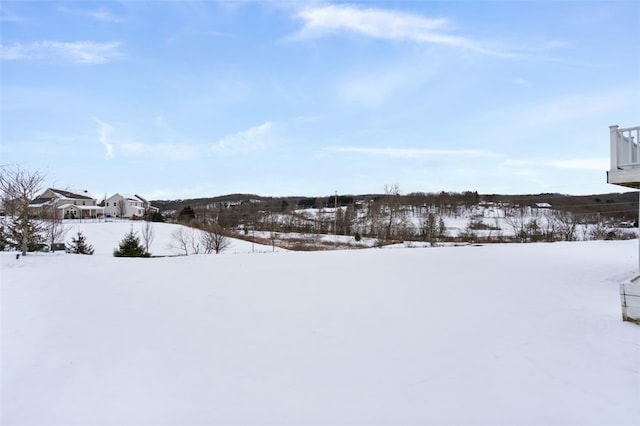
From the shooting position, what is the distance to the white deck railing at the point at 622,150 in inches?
202

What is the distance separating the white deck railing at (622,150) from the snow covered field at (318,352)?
202 cm

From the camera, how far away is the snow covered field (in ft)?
8.37

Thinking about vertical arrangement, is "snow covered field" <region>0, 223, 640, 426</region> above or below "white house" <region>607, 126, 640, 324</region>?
below

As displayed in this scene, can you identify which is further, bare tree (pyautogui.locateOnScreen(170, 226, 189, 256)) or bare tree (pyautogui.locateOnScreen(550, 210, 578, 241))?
bare tree (pyautogui.locateOnScreen(170, 226, 189, 256))

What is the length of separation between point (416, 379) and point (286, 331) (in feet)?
5.69

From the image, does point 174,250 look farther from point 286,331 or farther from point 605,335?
point 605,335

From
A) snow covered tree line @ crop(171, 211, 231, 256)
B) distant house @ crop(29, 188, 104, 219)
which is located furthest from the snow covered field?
distant house @ crop(29, 188, 104, 219)

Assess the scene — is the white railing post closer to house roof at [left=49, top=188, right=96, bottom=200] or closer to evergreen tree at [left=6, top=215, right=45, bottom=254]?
evergreen tree at [left=6, top=215, right=45, bottom=254]

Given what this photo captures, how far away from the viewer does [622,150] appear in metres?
5.21

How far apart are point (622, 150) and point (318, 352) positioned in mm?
5295

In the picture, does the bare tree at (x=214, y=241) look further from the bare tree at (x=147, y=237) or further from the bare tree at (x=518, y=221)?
the bare tree at (x=518, y=221)

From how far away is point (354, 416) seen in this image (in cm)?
247

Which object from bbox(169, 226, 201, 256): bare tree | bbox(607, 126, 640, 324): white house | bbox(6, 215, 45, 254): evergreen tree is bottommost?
bbox(169, 226, 201, 256): bare tree

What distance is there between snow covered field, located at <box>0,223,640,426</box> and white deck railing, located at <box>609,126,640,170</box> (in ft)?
6.64
